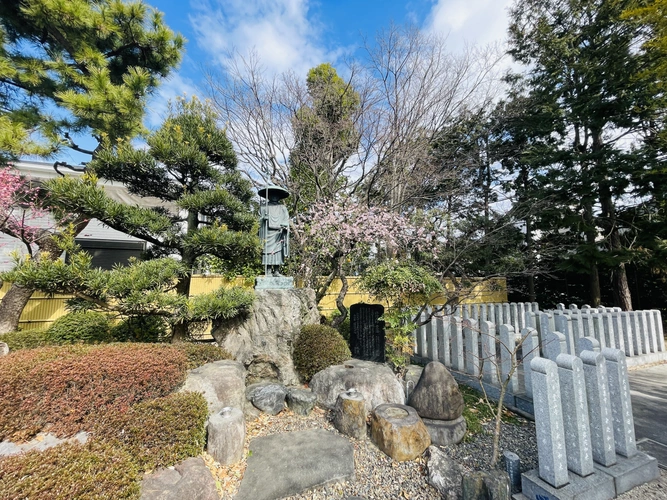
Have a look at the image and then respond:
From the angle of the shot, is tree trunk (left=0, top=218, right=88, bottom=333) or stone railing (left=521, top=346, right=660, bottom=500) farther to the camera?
tree trunk (left=0, top=218, right=88, bottom=333)

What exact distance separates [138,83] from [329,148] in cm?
461

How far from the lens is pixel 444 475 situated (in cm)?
217

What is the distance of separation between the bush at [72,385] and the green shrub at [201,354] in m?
0.85

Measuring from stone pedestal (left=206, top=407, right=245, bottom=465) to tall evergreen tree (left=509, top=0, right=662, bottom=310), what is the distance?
10.0 m

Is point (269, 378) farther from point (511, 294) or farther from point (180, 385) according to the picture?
point (511, 294)

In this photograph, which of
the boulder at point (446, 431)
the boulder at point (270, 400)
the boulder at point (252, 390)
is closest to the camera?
the boulder at point (446, 431)

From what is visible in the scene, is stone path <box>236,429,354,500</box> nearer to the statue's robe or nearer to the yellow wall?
the statue's robe

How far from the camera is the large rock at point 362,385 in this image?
134 inches

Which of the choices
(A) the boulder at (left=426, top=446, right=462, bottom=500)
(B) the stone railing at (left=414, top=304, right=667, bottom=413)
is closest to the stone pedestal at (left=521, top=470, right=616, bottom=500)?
(A) the boulder at (left=426, top=446, right=462, bottom=500)

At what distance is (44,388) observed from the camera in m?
2.21

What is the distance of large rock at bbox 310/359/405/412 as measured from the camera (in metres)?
3.41

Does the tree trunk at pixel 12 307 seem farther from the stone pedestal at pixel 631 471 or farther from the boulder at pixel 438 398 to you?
the stone pedestal at pixel 631 471

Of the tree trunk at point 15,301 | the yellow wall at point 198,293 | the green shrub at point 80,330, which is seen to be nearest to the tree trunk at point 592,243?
the yellow wall at point 198,293

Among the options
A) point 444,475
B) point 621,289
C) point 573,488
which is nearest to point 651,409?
point 573,488
